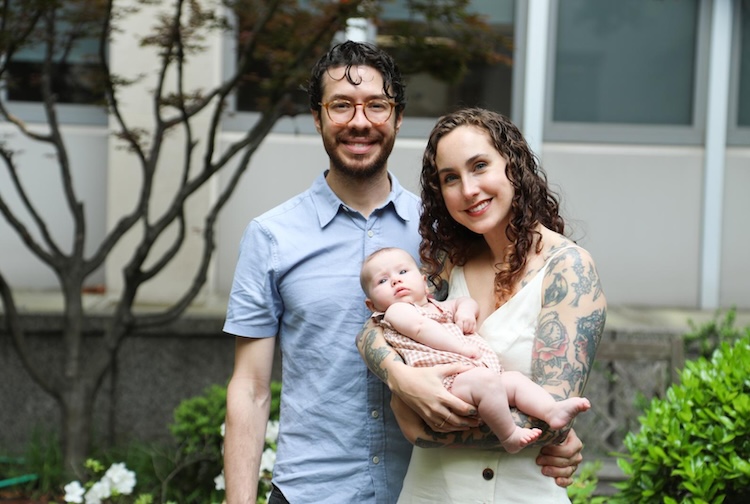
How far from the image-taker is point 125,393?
5.80 metres

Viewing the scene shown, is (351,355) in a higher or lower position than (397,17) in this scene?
lower

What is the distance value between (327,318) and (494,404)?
0.65 m

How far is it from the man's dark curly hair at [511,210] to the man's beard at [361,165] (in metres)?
0.12

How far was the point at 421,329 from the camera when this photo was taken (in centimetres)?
236

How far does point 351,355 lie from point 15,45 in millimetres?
3181

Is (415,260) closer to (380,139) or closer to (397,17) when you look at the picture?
(380,139)

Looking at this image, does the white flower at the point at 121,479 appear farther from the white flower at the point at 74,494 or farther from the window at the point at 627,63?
the window at the point at 627,63

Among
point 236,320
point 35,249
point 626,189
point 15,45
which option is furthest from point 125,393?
point 626,189

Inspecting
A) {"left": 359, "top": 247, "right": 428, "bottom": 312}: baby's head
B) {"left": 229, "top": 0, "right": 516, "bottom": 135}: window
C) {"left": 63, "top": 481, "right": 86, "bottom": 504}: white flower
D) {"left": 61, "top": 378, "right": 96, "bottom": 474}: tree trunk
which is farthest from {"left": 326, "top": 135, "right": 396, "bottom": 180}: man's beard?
{"left": 229, "top": 0, "right": 516, "bottom": 135}: window

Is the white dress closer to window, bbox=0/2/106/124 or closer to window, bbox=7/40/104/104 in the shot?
window, bbox=0/2/106/124

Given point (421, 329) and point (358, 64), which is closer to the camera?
point (421, 329)

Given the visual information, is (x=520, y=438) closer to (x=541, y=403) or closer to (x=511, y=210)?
(x=541, y=403)

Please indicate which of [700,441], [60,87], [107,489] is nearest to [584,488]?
[700,441]

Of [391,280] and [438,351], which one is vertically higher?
[391,280]
